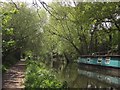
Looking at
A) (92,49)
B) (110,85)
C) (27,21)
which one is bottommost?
(110,85)

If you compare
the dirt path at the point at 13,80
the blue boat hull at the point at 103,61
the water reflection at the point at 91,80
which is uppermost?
the blue boat hull at the point at 103,61

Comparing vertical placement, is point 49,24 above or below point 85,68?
above

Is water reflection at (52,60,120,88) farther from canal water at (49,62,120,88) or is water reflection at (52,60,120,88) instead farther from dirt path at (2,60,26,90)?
dirt path at (2,60,26,90)

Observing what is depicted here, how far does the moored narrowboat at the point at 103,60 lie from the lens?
28422mm

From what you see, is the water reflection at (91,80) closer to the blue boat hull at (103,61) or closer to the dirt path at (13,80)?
the blue boat hull at (103,61)

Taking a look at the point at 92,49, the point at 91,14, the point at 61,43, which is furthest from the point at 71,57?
the point at 91,14

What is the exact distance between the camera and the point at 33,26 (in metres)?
33.5

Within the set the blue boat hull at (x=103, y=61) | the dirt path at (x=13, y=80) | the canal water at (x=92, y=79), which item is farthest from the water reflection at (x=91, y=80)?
the dirt path at (x=13, y=80)

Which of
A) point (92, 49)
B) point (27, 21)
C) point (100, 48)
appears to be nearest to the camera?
point (27, 21)

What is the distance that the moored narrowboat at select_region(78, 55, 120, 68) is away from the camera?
1119 inches

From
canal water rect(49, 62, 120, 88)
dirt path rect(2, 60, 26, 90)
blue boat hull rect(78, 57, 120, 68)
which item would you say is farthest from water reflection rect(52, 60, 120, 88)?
dirt path rect(2, 60, 26, 90)

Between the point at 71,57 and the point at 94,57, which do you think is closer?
the point at 94,57

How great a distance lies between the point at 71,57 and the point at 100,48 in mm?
15512

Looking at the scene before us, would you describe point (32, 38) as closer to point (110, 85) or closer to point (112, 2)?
point (112, 2)
